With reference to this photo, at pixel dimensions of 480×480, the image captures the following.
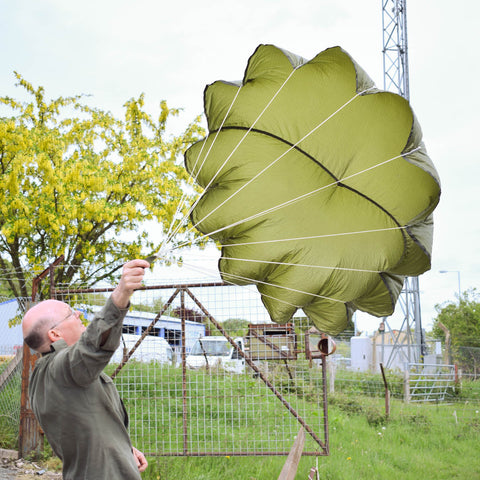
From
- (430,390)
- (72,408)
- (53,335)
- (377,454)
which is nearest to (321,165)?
(53,335)

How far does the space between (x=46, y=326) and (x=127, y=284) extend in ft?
2.22

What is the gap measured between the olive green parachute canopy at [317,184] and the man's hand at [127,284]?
1459 millimetres

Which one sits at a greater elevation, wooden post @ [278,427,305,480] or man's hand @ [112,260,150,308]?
man's hand @ [112,260,150,308]

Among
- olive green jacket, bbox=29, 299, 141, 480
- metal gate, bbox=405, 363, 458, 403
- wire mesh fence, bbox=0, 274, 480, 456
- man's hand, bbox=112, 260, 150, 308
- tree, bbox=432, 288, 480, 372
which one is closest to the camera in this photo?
man's hand, bbox=112, 260, 150, 308

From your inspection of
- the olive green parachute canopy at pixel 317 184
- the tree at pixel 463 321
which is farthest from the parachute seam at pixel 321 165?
the tree at pixel 463 321

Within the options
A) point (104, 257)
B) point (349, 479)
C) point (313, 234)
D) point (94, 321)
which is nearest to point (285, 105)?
point (313, 234)

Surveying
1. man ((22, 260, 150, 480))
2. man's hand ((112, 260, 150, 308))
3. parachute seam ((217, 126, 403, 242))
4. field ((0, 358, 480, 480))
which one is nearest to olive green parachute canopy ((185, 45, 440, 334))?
parachute seam ((217, 126, 403, 242))

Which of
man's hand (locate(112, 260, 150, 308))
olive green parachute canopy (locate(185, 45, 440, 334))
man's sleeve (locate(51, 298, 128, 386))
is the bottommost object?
man's sleeve (locate(51, 298, 128, 386))

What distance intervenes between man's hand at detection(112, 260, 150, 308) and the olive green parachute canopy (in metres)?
1.46

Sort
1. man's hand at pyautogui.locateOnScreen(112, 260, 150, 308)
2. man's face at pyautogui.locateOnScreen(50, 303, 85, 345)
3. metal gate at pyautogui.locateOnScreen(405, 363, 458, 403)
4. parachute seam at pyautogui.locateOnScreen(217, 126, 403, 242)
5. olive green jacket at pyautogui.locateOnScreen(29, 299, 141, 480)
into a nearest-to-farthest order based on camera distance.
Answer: man's hand at pyautogui.locateOnScreen(112, 260, 150, 308), olive green jacket at pyautogui.locateOnScreen(29, 299, 141, 480), man's face at pyautogui.locateOnScreen(50, 303, 85, 345), parachute seam at pyautogui.locateOnScreen(217, 126, 403, 242), metal gate at pyautogui.locateOnScreen(405, 363, 458, 403)

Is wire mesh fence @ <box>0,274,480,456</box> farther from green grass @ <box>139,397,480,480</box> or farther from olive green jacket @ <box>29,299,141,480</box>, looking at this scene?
olive green jacket @ <box>29,299,141,480</box>

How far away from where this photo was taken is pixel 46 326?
230 cm

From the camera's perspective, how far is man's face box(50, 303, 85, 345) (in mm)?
2324

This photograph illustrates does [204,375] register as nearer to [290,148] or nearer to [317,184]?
[317,184]
